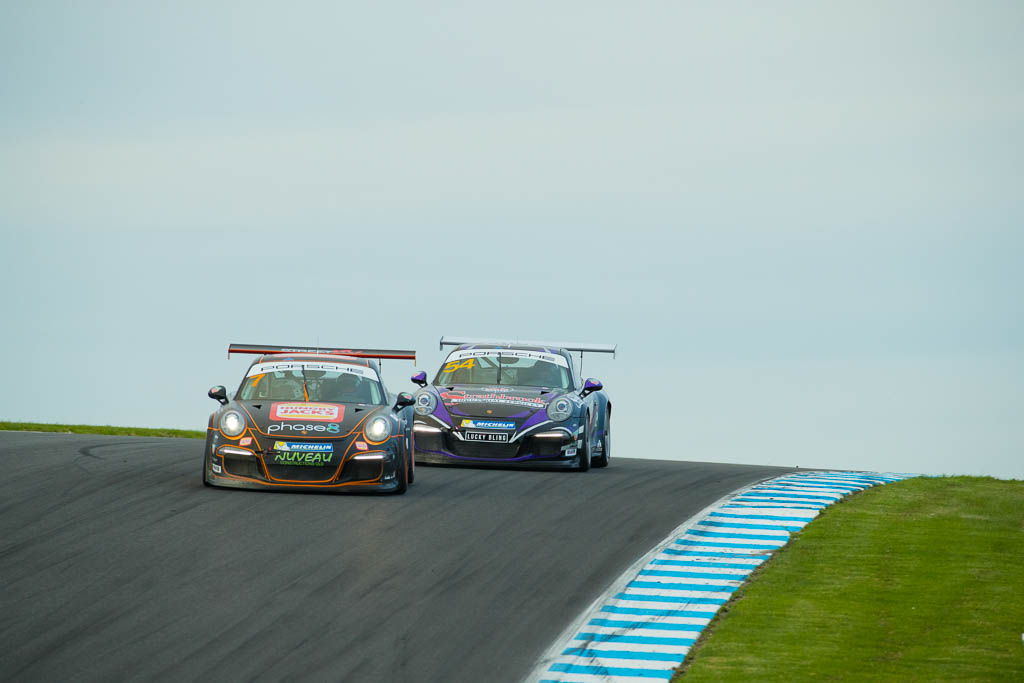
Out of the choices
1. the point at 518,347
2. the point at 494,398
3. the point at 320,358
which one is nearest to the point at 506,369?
the point at 518,347

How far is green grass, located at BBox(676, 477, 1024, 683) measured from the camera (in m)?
9.07

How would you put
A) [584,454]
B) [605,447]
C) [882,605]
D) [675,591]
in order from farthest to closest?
[605,447] → [584,454] → [675,591] → [882,605]

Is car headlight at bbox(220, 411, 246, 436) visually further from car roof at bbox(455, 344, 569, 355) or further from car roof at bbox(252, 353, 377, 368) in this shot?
car roof at bbox(455, 344, 569, 355)

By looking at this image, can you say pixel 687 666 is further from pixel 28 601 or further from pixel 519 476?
pixel 519 476

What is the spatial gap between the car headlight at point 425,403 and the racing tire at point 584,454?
6.18ft

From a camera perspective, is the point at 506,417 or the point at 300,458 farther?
the point at 506,417

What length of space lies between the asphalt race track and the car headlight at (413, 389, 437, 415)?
100cm

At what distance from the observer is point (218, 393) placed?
14.1 metres

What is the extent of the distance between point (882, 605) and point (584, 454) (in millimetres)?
6720

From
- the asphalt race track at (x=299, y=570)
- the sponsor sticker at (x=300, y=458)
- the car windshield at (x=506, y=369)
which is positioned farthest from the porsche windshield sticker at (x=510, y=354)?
the sponsor sticker at (x=300, y=458)

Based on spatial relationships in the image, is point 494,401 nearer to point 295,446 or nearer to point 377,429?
point 377,429

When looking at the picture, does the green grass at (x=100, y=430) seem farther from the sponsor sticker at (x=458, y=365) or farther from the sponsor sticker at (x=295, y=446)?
the sponsor sticker at (x=295, y=446)

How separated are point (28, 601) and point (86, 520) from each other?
2.76 meters

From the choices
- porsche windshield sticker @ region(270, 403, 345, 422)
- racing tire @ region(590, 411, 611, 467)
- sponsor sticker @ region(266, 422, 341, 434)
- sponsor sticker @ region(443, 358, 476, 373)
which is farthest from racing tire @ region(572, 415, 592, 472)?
sponsor sticker @ region(266, 422, 341, 434)
